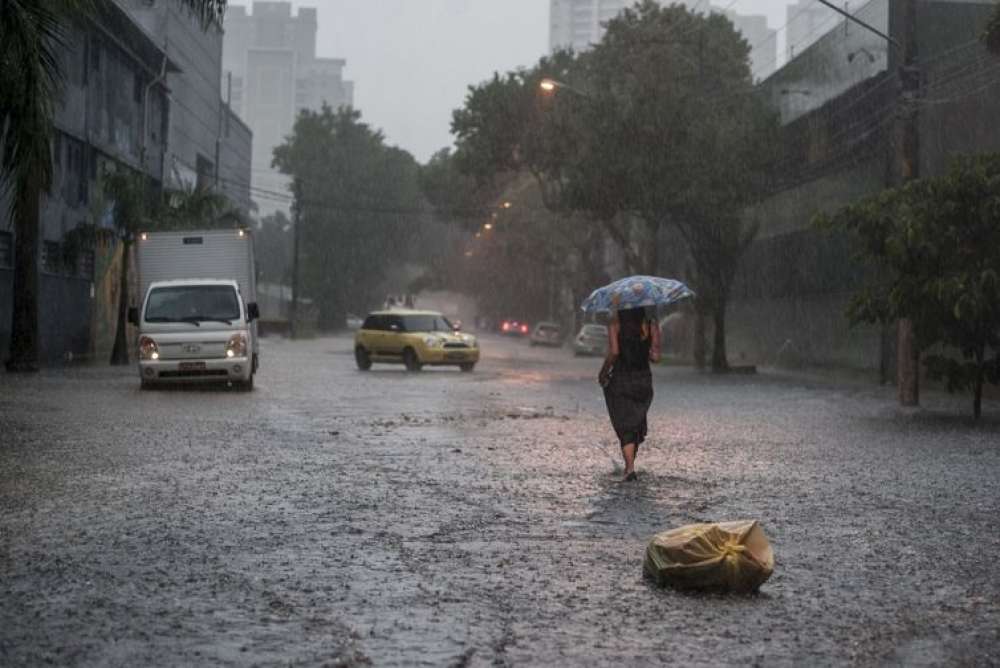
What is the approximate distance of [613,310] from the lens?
1330cm

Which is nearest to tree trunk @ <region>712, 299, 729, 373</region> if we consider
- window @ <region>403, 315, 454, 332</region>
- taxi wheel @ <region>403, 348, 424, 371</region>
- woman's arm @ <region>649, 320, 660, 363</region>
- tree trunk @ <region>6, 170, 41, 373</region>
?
window @ <region>403, 315, 454, 332</region>

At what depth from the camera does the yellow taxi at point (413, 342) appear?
124 ft

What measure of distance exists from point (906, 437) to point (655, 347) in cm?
647

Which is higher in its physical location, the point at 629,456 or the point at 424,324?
the point at 424,324

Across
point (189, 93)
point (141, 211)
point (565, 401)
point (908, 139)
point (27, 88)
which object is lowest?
point (565, 401)

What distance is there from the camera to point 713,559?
759cm

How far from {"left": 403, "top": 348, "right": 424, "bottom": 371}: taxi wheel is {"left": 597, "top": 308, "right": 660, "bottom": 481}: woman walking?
25008 millimetres

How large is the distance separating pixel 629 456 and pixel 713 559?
541 centimetres

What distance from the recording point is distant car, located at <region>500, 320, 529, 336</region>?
3984 inches

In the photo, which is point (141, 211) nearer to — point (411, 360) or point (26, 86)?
point (411, 360)

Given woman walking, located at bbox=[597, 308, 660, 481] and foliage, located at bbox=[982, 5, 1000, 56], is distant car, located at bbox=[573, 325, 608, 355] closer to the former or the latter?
foliage, located at bbox=[982, 5, 1000, 56]

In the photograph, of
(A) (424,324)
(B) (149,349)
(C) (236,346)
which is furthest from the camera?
(A) (424,324)

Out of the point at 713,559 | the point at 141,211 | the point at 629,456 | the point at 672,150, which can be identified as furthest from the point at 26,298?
the point at 713,559

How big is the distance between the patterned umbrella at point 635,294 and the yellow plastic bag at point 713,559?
5.47 meters
